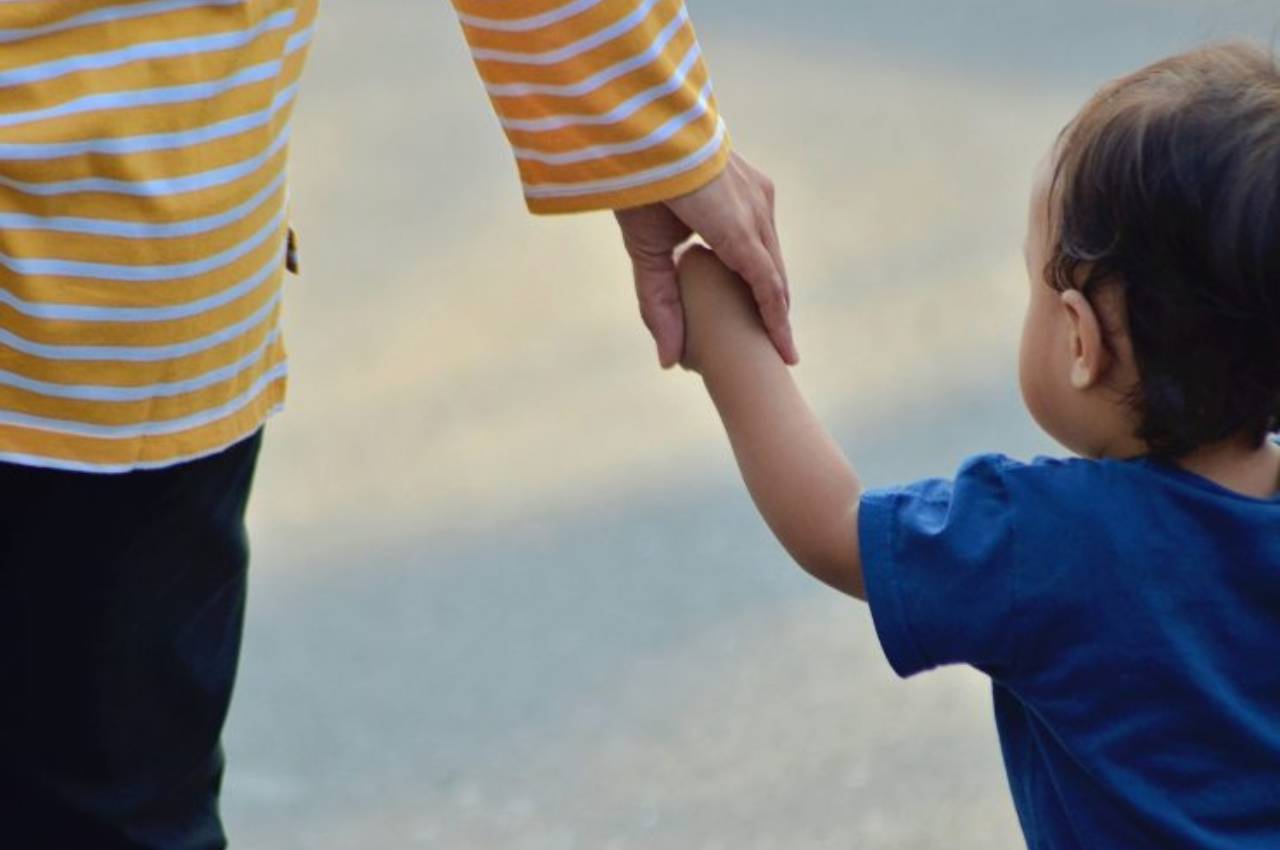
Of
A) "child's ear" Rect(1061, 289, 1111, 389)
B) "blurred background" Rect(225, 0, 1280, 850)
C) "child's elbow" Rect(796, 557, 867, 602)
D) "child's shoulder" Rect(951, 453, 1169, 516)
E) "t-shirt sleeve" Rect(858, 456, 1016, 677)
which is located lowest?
"blurred background" Rect(225, 0, 1280, 850)

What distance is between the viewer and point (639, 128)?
6.40ft

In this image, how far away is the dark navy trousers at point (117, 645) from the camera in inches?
73.0

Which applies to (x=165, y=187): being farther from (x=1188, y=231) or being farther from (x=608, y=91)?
(x=1188, y=231)

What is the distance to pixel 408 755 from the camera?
10.5ft

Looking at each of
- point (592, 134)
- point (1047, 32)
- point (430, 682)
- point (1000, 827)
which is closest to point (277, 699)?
point (430, 682)

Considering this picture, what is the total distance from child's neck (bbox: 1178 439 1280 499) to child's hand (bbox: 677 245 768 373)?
35 cm

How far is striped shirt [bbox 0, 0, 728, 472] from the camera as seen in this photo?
1.61 m

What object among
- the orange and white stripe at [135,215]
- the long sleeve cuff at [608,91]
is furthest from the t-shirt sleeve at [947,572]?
the orange and white stripe at [135,215]

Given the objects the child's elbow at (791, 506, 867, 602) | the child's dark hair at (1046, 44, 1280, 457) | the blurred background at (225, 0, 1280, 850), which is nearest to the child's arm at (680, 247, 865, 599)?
the child's elbow at (791, 506, 867, 602)

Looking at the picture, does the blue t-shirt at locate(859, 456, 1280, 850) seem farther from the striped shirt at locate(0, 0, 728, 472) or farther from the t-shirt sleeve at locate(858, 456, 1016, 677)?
the striped shirt at locate(0, 0, 728, 472)

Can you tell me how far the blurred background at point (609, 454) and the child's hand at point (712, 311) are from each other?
1.18m

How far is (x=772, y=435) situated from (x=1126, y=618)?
30cm

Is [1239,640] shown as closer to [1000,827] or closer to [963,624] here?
[963,624]

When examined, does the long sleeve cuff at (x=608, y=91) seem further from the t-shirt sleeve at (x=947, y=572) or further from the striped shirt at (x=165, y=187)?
the t-shirt sleeve at (x=947, y=572)
